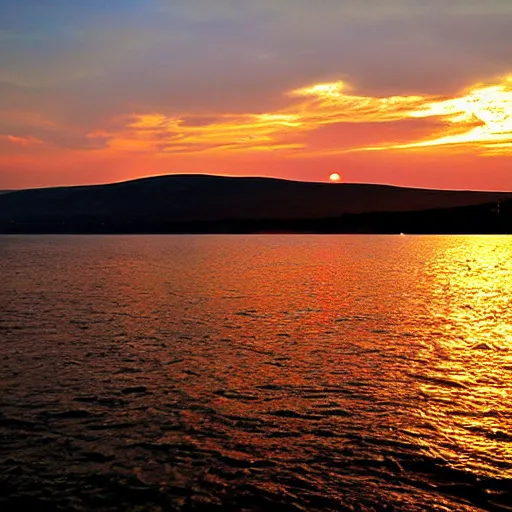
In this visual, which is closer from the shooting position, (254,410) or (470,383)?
(254,410)

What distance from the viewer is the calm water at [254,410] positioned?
14.7 meters

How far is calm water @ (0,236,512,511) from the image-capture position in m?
14.7

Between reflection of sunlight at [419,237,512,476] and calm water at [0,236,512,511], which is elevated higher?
calm water at [0,236,512,511]

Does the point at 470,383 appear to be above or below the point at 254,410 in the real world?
below

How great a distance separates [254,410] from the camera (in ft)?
67.1

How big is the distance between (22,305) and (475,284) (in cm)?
4991

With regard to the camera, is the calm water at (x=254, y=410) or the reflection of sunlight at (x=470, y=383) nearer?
the calm water at (x=254, y=410)

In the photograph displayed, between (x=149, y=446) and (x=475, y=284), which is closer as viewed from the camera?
(x=149, y=446)

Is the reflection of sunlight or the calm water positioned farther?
the reflection of sunlight

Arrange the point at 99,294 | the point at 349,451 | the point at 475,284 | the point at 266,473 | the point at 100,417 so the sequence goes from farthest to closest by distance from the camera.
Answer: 1. the point at 475,284
2. the point at 99,294
3. the point at 100,417
4. the point at 349,451
5. the point at 266,473

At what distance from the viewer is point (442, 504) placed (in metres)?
13.9

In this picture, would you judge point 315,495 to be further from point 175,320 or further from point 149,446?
point 175,320

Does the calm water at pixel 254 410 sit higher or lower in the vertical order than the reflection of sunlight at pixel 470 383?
higher

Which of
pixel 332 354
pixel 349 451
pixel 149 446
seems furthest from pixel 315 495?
pixel 332 354
